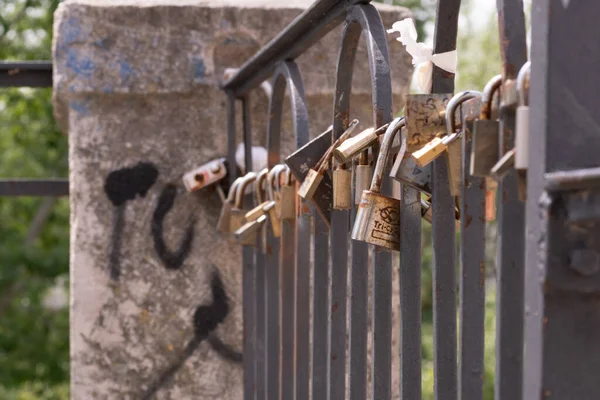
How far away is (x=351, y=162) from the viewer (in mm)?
1534

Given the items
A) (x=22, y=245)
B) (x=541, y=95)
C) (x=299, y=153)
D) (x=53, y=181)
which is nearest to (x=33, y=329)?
(x=22, y=245)

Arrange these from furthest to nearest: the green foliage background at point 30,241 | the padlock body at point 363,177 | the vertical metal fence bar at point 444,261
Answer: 1. the green foliage background at point 30,241
2. the padlock body at point 363,177
3. the vertical metal fence bar at point 444,261

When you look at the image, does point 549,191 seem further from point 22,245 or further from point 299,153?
point 22,245

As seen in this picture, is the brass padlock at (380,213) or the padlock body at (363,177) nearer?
the brass padlock at (380,213)

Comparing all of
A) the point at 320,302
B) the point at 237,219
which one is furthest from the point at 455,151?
the point at 237,219

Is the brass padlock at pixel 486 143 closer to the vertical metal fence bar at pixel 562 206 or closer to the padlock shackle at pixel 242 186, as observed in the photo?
the vertical metal fence bar at pixel 562 206

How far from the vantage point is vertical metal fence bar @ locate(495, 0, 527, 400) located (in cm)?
96

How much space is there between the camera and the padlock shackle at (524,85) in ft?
2.93

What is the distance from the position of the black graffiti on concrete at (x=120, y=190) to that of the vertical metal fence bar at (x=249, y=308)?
0.30m

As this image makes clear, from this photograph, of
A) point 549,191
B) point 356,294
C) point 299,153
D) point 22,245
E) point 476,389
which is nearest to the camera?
point 549,191

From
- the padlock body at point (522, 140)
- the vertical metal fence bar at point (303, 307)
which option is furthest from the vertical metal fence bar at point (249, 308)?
the padlock body at point (522, 140)

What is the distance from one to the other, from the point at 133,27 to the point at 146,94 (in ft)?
0.62

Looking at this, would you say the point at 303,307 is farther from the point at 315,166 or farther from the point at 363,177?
the point at 363,177

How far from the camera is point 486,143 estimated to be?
3.13ft
